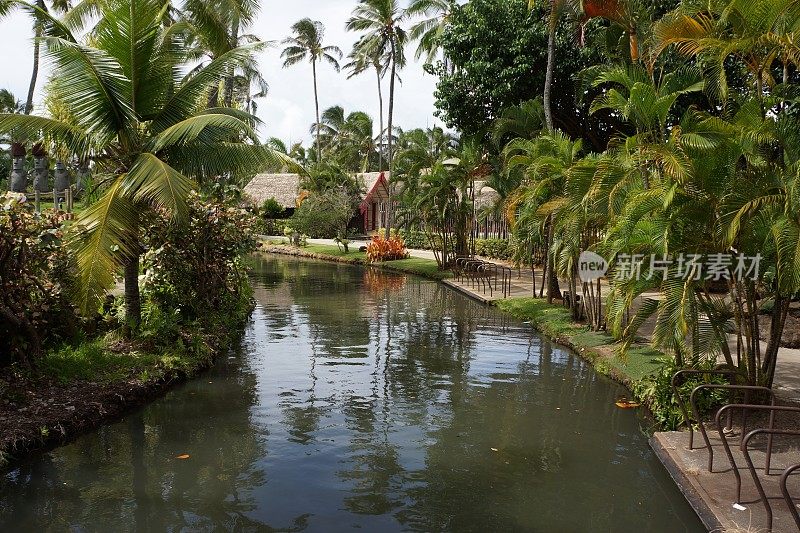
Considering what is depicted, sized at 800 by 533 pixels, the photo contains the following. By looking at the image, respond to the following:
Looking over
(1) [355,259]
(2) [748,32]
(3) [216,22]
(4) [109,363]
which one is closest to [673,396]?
(2) [748,32]

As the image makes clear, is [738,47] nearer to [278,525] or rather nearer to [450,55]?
[278,525]

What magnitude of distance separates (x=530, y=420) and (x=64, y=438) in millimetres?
5471

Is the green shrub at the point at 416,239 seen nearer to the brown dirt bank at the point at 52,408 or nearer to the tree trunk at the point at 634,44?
the tree trunk at the point at 634,44

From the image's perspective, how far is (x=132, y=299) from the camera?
1070cm

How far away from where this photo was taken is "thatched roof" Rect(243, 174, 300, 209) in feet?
171

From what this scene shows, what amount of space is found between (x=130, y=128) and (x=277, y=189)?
145 feet

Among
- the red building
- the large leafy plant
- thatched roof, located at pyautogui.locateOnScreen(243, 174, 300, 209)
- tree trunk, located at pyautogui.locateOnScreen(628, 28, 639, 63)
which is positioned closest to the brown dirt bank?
the large leafy plant

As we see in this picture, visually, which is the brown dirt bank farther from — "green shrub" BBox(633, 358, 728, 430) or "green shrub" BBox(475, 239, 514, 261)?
"green shrub" BBox(475, 239, 514, 261)

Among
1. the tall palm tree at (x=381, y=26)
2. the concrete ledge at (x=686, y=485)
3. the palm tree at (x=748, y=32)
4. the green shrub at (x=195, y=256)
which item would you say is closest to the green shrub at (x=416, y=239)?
the tall palm tree at (x=381, y=26)

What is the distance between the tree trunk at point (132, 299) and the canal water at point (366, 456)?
1.34 m

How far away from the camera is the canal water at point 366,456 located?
600 cm

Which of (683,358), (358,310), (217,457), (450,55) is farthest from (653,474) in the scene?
(450,55)

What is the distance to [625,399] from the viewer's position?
962 cm

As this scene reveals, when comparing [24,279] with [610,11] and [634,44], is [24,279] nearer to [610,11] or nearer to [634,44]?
[610,11]
